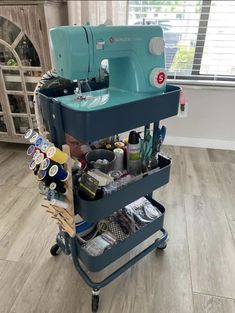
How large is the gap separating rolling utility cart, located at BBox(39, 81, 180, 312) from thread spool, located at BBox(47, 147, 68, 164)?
0.04 metres

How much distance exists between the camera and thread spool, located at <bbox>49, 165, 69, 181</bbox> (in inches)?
30.2

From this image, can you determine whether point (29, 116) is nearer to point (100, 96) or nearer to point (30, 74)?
point (30, 74)

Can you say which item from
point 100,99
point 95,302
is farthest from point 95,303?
point 100,99

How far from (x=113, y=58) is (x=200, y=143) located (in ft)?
5.80

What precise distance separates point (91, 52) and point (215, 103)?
5.79 ft

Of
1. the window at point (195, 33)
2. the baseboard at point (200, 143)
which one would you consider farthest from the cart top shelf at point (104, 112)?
the baseboard at point (200, 143)

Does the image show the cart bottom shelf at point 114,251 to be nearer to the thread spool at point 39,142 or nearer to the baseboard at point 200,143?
the thread spool at point 39,142

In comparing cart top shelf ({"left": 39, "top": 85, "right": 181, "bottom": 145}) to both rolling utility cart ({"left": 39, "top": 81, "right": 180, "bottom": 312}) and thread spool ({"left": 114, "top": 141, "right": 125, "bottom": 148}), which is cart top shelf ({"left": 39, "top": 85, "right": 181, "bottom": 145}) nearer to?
rolling utility cart ({"left": 39, "top": 81, "right": 180, "bottom": 312})

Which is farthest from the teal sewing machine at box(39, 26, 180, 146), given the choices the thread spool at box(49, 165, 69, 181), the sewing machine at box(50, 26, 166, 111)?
the thread spool at box(49, 165, 69, 181)

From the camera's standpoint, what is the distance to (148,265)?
122 centimetres

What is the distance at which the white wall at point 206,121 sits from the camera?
7.13ft

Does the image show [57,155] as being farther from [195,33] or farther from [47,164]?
[195,33]

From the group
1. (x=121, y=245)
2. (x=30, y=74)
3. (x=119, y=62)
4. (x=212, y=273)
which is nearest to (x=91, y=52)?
(x=119, y=62)

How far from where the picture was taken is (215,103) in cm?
220
